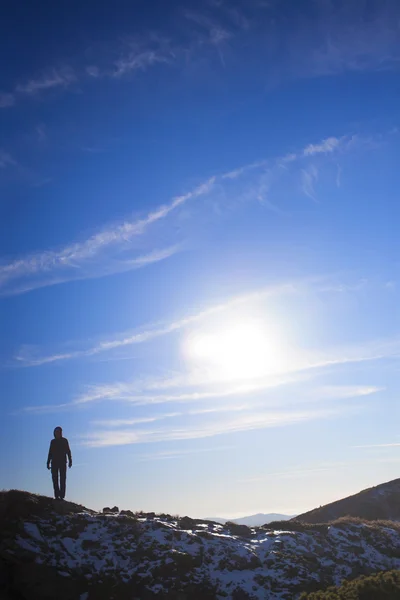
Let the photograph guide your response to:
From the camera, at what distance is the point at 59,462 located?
21547mm

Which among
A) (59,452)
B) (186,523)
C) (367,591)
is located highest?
(59,452)

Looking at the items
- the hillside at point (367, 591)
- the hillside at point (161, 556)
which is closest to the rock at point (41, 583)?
the hillside at point (161, 556)

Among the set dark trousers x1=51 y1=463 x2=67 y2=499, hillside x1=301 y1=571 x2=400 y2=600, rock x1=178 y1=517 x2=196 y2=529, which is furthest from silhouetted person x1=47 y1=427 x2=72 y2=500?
hillside x1=301 y1=571 x2=400 y2=600

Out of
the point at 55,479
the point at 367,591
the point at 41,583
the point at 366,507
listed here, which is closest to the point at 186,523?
the point at 55,479

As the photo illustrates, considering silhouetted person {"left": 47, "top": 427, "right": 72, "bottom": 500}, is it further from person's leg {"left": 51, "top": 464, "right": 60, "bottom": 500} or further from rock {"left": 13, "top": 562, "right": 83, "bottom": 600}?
rock {"left": 13, "top": 562, "right": 83, "bottom": 600}

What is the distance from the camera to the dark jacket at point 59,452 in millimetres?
21578

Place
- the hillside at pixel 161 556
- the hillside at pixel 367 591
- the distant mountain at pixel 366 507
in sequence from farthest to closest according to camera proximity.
Answer: the distant mountain at pixel 366 507
the hillside at pixel 161 556
the hillside at pixel 367 591

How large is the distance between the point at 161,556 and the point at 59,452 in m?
7.12

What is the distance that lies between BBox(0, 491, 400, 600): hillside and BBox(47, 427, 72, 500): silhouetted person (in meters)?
1.26

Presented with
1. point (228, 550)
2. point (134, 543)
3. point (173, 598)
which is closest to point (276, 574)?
point (228, 550)

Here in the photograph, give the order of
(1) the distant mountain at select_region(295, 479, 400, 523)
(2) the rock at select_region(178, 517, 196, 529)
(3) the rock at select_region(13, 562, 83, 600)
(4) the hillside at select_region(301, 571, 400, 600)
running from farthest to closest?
(1) the distant mountain at select_region(295, 479, 400, 523), (2) the rock at select_region(178, 517, 196, 529), (3) the rock at select_region(13, 562, 83, 600), (4) the hillside at select_region(301, 571, 400, 600)

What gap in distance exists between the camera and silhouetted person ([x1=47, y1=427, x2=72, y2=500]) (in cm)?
2158

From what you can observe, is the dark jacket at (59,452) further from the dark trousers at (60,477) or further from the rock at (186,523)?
the rock at (186,523)

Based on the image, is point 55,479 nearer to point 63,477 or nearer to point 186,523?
point 63,477
